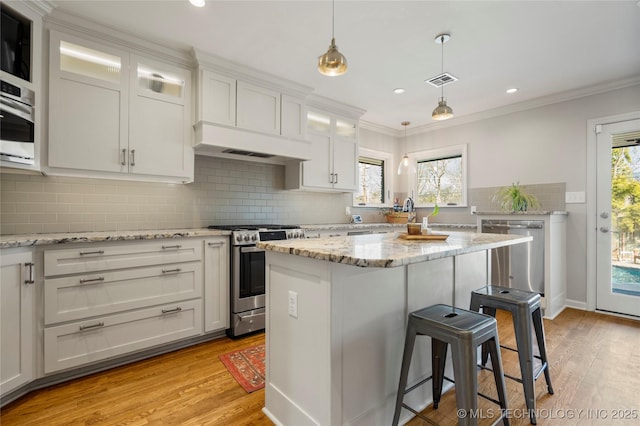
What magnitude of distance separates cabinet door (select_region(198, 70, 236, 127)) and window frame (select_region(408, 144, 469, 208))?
10.9 feet

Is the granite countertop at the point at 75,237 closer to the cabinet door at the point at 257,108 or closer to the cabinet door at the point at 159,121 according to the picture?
the cabinet door at the point at 159,121

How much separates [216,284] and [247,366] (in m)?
0.79

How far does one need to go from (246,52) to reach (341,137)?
5.85 feet

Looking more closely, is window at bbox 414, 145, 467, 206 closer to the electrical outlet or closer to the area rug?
the area rug

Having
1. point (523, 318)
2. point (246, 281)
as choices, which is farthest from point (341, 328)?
point (246, 281)

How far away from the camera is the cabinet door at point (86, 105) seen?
2275mm

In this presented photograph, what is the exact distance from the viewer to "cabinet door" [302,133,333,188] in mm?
3846

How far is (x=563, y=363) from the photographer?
7.58ft

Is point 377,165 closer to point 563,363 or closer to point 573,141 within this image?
point 573,141

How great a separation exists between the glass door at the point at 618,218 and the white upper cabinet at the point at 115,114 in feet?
14.6

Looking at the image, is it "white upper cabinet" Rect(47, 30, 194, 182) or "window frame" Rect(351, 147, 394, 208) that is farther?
"window frame" Rect(351, 147, 394, 208)

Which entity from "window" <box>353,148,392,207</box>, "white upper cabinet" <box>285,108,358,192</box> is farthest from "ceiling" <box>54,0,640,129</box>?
"window" <box>353,148,392,207</box>

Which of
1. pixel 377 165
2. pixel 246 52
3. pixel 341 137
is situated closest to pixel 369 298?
pixel 246 52

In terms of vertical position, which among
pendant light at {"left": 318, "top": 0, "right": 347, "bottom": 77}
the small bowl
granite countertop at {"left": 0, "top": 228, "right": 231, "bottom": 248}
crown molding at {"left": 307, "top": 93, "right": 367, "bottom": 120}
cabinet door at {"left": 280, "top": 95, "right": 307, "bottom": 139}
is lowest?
granite countertop at {"left": 0, "top": 228, "right": 231, "bottom": 248}
